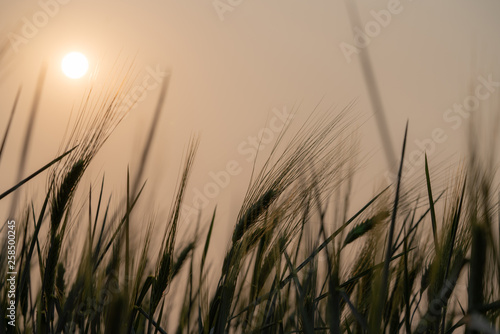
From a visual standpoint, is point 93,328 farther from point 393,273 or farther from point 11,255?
point 393,273

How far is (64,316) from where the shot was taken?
641 millimetres

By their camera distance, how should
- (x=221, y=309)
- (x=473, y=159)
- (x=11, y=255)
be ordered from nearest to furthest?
1. (x=473, y=159)
2. (x=221, y=309)
3. (x=11, y=255)

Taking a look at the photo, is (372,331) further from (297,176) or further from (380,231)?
(297,176)

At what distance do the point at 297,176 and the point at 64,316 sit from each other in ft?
1.33

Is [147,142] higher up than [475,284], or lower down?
higher up

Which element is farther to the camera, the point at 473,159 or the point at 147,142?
the point at 147,142

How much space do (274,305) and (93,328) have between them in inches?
11.2

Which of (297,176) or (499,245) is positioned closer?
(499,245)

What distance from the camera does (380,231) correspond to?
0.52 meters

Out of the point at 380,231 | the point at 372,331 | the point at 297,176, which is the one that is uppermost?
the point at 297,176

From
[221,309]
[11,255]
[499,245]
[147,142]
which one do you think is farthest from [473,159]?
[11,255]

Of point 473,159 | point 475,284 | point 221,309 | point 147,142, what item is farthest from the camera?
point 147,142

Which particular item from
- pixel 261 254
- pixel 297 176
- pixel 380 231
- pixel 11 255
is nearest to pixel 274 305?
pixel 261 254

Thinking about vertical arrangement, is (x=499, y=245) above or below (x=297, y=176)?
below
